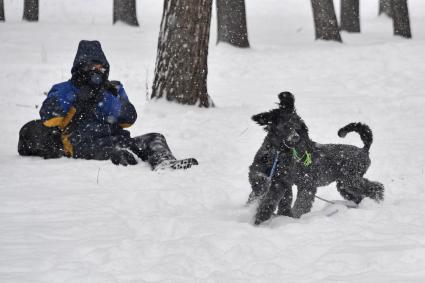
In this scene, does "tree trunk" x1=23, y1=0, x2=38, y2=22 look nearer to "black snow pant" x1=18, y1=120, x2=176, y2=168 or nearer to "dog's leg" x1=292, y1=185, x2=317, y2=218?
A: "black snow pant" x1=18, y1=120, x2=176, y2=168

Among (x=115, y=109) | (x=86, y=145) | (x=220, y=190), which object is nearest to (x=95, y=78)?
(x=115, y=109)

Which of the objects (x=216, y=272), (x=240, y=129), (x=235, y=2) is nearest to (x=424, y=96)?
(x=240, y=129)

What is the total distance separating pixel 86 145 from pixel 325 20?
10.9 m

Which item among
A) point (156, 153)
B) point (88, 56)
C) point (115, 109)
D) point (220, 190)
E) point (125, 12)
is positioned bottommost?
point (220, 190)

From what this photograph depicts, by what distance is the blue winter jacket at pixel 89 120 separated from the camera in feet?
23.4

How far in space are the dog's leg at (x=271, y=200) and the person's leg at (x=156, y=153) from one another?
1.85m

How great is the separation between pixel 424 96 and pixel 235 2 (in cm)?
595

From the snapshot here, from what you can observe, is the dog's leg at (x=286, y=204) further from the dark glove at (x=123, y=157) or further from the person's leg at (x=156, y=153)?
the dark glove at (x=123, y=157)

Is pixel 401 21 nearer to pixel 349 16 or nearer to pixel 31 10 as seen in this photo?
pixel 349 16

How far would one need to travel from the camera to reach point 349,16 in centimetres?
2002

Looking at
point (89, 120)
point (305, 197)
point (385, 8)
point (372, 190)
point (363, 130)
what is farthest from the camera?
point (385, 8)

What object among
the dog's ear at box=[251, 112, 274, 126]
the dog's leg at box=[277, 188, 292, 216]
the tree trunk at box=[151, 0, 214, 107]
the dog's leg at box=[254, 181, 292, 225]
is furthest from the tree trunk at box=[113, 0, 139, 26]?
the dog's leg at box=[254, 181, 292, 225]

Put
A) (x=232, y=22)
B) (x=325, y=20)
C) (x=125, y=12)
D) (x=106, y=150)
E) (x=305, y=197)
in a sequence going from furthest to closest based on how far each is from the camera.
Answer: (x=125, y=12), (x=325, y=20), (x=232, y=22), (x=106, y=150), (x=305, y=197)

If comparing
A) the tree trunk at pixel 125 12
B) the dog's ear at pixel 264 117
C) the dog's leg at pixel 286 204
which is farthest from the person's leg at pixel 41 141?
the tree trunk at pixel 125 12
